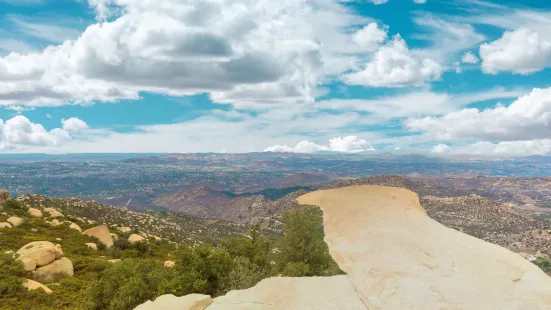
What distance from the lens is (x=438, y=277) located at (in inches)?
513

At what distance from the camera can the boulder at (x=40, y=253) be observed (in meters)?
41.9

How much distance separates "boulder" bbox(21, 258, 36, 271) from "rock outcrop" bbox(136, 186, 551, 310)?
1518 inches

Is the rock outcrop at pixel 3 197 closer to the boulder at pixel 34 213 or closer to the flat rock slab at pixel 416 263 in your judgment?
the boulder at pixel 34 213

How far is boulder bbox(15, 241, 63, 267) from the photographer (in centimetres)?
4188

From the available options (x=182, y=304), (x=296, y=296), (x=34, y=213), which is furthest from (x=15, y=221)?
(x=296, y=296)

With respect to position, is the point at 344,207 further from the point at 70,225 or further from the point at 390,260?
the point at 70,225

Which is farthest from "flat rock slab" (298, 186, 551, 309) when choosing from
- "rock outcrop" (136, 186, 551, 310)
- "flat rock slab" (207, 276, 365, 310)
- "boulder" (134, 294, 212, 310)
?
"boulder" (134, 294, 212, 310)

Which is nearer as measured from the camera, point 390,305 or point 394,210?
point 390,305

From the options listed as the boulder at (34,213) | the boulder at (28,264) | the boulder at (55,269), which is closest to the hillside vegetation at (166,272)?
the boulder at (55,269)

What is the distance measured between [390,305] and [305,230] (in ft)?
90.8

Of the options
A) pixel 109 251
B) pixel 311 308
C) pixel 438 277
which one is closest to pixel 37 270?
pixel 109 251

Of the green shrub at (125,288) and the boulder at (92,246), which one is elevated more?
the green shrub at (125,288)

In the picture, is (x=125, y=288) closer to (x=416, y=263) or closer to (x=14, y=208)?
(x=416, y=263)

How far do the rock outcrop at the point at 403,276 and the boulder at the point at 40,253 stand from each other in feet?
129
